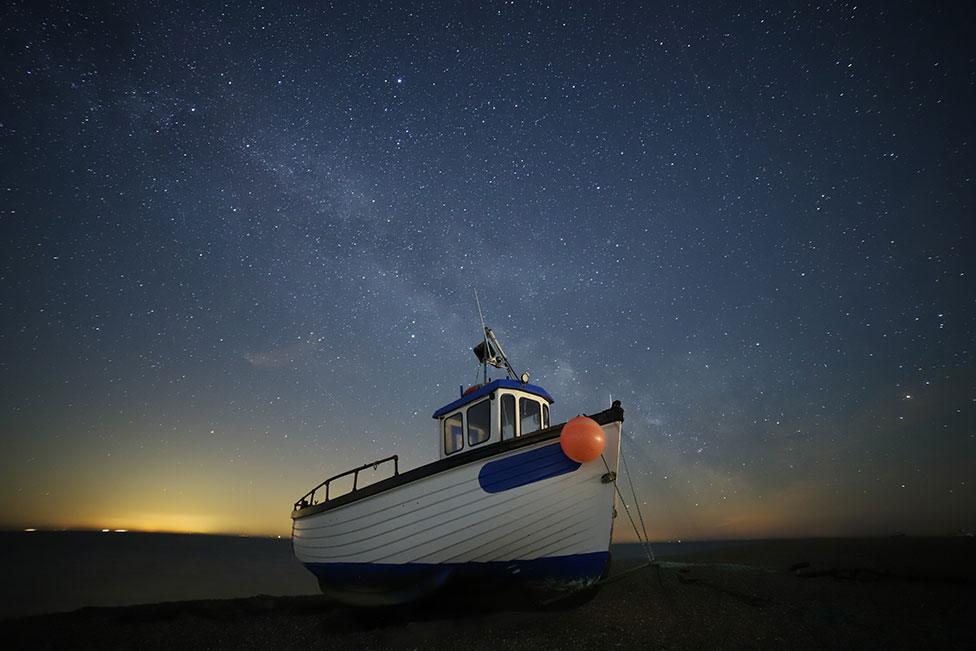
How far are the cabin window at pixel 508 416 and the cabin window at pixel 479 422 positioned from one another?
13.5 inches

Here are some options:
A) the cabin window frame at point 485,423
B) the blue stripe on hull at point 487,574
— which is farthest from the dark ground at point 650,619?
the cabin window frame at point 485,423

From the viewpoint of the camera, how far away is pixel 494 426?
870 centimetres

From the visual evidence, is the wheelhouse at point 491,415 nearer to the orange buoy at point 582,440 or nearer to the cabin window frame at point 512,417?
the cabin window frame at point 512,417

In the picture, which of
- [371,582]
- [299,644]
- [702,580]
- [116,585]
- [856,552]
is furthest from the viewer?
[116,585]

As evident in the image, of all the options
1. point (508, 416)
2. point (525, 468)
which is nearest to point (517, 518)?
point (525, 468)

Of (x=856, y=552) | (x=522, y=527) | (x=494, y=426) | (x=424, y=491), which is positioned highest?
(x=494, y=426)

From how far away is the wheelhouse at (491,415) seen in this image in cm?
877

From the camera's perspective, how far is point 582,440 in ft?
21.8

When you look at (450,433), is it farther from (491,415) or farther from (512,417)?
(512,417)

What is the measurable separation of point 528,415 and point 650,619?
4268 mm

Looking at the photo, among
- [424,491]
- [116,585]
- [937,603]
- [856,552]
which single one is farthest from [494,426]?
[116,585]

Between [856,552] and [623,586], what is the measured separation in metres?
9.13

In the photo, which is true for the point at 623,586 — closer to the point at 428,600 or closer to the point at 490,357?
the point at 428,600

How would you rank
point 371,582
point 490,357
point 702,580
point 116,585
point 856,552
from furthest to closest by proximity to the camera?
point 116,585 → point 856,552 → point 490,357 → point 702,580 → point 371,582
